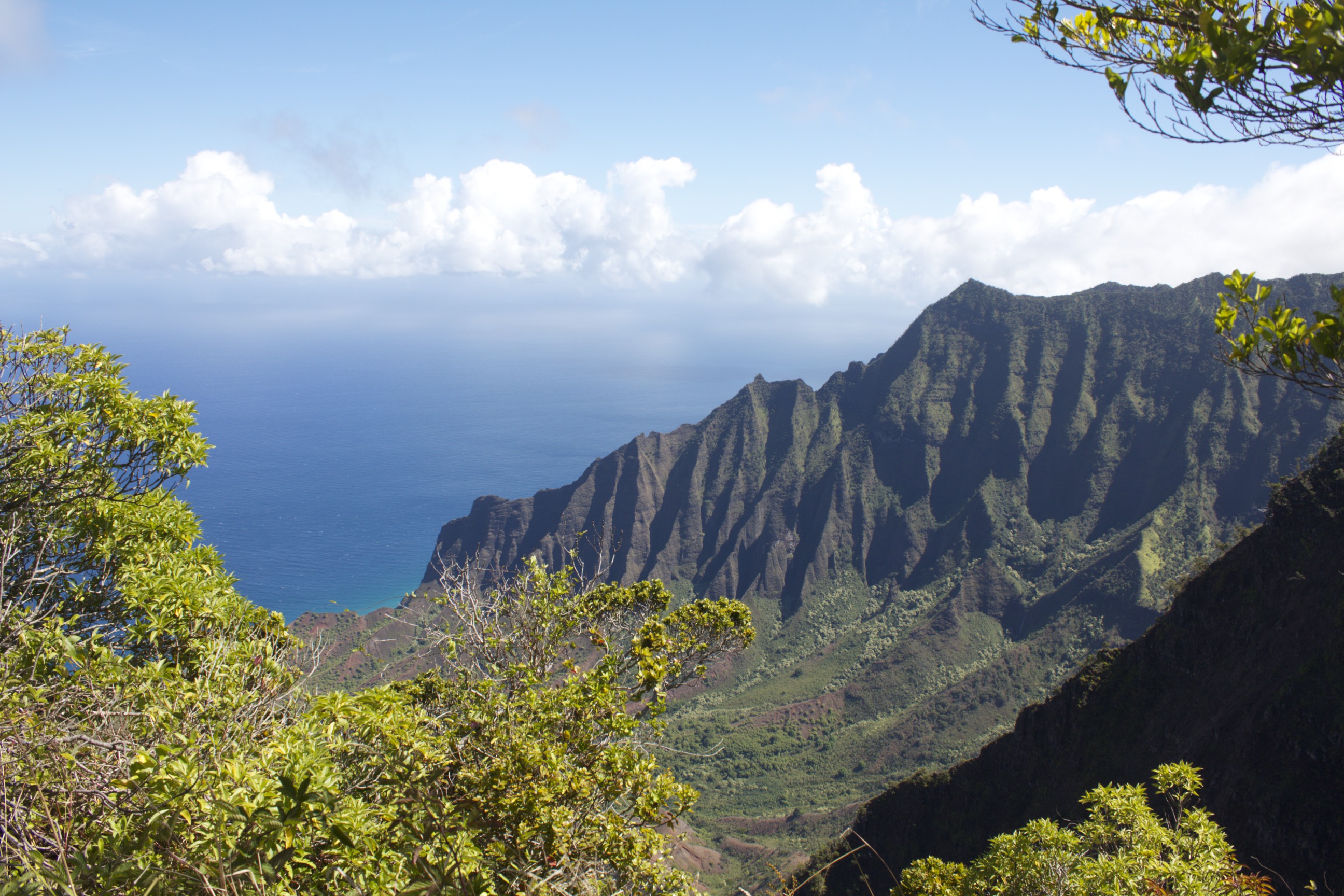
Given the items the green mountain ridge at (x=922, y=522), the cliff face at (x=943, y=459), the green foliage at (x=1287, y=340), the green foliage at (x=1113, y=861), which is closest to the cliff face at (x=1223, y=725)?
the green foliage at (x=1113, y=861)

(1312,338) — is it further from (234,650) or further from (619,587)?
(619,587)

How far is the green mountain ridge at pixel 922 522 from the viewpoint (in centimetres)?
7138

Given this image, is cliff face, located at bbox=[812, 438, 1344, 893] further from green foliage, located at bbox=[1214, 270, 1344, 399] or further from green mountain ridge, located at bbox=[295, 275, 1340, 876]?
green foliage, located at bbox=[1214, 270, 1344, 399]

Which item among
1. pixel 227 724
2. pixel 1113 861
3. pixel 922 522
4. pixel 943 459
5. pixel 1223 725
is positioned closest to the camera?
pixel 227 724

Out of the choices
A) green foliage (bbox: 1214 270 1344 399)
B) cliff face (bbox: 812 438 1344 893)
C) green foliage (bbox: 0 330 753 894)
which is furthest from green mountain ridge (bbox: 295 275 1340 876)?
green foliage (bbox: 1214 270 1344 399)

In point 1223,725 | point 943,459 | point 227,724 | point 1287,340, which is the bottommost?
point 1223,725

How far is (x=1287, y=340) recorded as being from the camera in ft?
16.7

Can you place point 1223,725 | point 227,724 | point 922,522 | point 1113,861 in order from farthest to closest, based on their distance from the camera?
point 922,522
point 1223,725
point 1113,861
point 227,724

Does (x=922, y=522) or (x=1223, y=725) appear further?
(x=922, y=522)

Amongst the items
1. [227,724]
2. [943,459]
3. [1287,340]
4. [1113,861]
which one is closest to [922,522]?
[943,459]

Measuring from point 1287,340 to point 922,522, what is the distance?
113 meters

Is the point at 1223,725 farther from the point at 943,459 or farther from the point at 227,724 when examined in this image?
the point at 943,459

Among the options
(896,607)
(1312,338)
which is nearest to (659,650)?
(1312,338)

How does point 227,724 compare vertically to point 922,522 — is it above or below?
above
